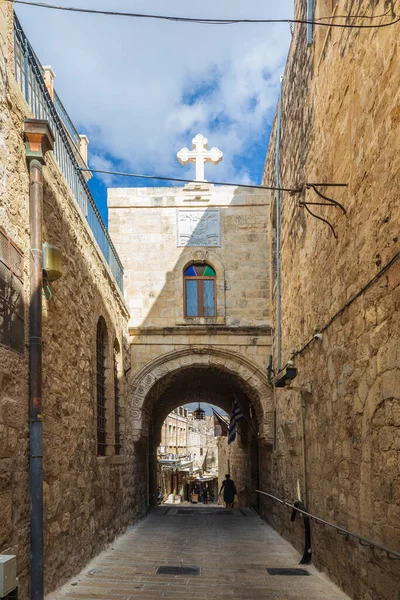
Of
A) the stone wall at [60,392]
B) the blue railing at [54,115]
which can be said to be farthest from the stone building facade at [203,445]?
the blue railing at [54,115]

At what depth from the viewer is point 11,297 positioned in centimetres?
404

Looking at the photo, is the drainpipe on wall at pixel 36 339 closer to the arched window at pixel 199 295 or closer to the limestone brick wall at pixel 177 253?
the limestone brick wall at pixel 177 253

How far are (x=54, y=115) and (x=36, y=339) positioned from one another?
2.60 meters

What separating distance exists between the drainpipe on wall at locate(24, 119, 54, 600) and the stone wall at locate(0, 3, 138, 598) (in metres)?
0.06

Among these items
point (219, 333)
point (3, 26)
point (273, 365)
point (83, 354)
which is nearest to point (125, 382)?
point (219, 333)

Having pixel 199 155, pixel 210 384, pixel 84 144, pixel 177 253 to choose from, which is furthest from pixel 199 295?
pixel 84 144

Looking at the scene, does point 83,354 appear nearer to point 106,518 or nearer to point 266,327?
point 106,518

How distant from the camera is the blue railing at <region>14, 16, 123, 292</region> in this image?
186 inches

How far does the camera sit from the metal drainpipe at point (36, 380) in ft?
13.8

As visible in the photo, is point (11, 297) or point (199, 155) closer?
point (11, 297)

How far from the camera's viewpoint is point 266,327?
36.9 feet

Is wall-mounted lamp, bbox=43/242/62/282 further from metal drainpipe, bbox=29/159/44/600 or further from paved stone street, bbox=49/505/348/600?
paved stone street, bbox=49/505/348/600

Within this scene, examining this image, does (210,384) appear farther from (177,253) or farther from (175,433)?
(175,433)

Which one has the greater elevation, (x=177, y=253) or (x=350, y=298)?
(x=177, y=253)
